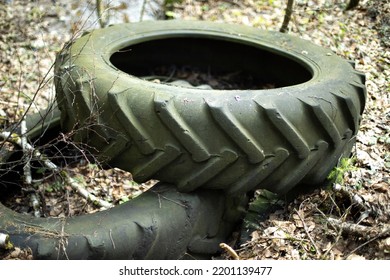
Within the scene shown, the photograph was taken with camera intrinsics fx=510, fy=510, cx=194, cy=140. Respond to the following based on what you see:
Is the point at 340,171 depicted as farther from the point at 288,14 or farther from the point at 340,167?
the point at 288,14

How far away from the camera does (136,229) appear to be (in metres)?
3.00

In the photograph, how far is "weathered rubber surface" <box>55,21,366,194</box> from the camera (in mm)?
2975

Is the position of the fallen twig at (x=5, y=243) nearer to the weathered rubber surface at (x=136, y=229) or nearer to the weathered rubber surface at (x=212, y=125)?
the weathered rubber surface at (x=136, y=229)

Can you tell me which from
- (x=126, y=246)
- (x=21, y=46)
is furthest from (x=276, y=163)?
(x=21, y=46)

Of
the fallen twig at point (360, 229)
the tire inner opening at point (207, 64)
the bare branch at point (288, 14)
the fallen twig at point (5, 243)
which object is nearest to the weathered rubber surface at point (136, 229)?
the fallen twig at point (5, 243)

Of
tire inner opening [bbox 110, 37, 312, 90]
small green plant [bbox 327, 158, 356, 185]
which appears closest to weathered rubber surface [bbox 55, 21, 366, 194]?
small green plant [bbox 327, 158, 356, 185]

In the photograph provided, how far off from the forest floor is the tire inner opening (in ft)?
2.65

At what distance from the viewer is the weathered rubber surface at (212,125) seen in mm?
2975

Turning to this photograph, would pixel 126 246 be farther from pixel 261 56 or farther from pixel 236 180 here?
pixel 261 56

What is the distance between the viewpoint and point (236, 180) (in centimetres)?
313

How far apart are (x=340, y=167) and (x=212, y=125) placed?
102cm

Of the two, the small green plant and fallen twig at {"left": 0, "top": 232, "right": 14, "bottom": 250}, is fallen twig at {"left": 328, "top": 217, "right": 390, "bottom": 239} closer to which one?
the small green plant

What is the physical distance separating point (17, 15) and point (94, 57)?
3.55m

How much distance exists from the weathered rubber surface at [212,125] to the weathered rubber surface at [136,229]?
15 cm
